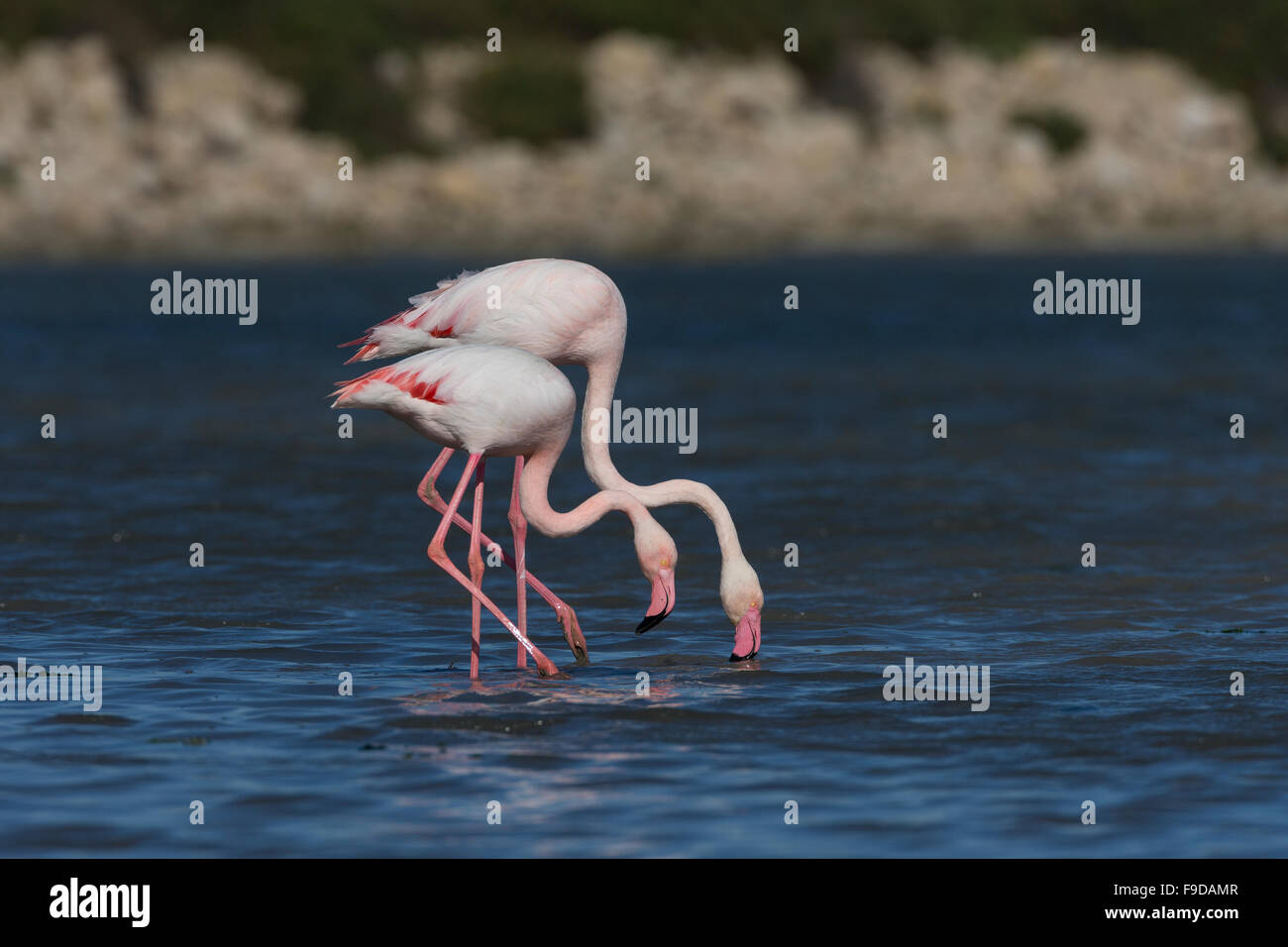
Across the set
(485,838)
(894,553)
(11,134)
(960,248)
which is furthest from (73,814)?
(960,248)

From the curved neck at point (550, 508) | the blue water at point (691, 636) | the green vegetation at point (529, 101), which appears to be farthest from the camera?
the green vegetation at point (529, 101)

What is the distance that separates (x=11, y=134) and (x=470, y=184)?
14028mm

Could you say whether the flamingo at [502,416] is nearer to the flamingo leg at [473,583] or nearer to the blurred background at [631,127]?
the flamingo leg at [473,583]

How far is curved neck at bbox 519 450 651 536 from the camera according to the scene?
1060cm

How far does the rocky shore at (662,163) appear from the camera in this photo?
60.7 metres

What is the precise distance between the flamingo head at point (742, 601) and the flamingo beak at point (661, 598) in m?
0.26

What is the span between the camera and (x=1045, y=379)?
1083 inches

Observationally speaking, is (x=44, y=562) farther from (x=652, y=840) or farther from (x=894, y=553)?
(x=652, y=840)
